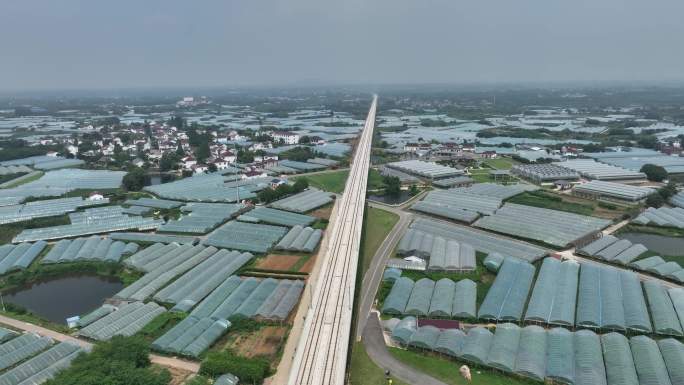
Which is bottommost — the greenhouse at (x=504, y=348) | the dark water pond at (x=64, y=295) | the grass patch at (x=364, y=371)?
the dark water pond at (x=64, y=295)

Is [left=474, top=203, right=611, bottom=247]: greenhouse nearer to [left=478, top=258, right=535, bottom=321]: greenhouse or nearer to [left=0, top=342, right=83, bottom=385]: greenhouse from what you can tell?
[left=478, top=258, right=535, bottom=321]: greenhouse

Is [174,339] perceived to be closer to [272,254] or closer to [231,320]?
[231,320]

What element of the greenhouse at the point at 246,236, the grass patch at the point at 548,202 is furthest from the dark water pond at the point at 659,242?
the greenhouse at the point at 246,236

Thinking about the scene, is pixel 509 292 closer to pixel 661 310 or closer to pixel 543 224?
pixel 661 310

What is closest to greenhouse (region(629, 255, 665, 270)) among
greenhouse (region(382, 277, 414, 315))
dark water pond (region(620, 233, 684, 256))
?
dark water pond (region(620, 233, 684, 256))

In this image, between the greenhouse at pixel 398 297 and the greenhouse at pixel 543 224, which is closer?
the greenhouse at pixel 398 297

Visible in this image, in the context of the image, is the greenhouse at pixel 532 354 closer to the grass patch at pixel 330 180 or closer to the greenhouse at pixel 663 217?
the greenhouse at pixel 663 217

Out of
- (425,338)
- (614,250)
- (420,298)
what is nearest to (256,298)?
(420,298)
